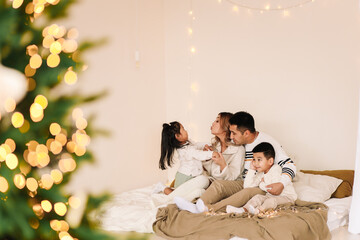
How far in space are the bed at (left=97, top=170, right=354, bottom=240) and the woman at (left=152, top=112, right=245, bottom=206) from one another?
0.19 metres

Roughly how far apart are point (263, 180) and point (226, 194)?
0.89ft

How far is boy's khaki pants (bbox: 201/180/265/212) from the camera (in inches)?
99.0

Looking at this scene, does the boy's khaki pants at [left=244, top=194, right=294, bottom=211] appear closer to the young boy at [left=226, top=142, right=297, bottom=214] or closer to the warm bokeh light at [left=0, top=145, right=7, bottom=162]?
the young boy at [left=226, top=142, right=297, bottom=214]

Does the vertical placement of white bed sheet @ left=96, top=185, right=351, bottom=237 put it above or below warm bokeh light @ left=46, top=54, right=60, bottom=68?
below

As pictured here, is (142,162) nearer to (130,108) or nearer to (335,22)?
(130,108)

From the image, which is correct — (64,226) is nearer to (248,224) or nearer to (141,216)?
(248,224)

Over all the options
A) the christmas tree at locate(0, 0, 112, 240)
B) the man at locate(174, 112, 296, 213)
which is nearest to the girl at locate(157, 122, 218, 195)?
the man at locate(174, 112, 296, 213)

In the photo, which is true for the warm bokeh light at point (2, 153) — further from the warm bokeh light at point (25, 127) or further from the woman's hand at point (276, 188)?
the woman's hand at point (276, 188)

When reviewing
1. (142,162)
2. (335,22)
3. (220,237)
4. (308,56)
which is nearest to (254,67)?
(308,56)

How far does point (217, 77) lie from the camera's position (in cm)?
379

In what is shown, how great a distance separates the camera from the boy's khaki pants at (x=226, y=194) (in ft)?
8.25

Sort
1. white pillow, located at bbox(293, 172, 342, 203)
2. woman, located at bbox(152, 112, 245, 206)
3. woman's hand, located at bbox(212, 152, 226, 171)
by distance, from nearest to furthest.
Answer: white pillow, located at bbox(293, 172, 342, 203) < woman, located at bbox(152, 112, 245, 206) < woman's hand, located at bbox(212, 152, 226, 171)

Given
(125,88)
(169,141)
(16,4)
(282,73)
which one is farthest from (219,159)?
(16,4)

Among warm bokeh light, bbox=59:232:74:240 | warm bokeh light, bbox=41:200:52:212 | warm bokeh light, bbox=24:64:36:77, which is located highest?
warm bokeh light, bbox=24:64:36:77
